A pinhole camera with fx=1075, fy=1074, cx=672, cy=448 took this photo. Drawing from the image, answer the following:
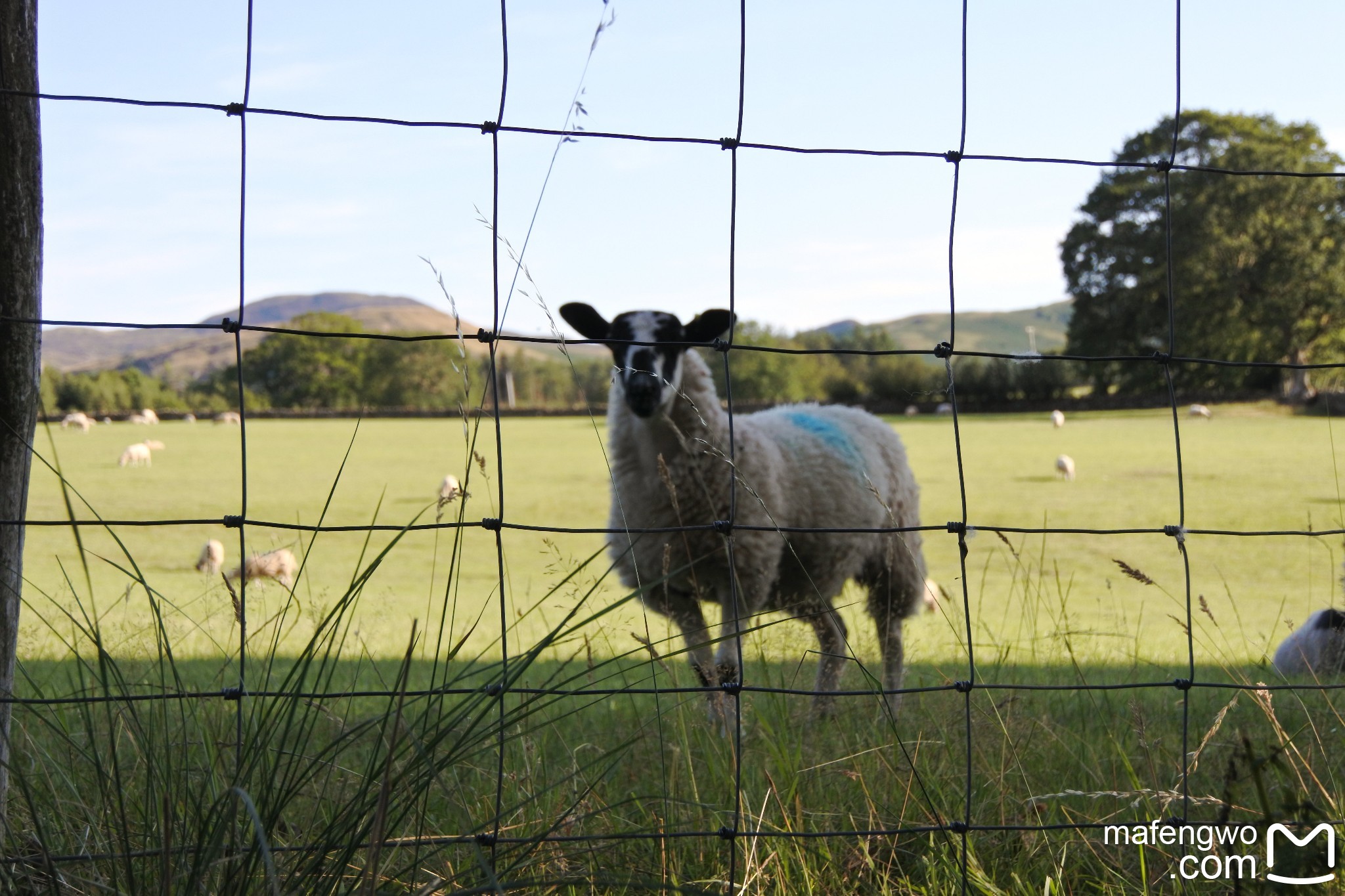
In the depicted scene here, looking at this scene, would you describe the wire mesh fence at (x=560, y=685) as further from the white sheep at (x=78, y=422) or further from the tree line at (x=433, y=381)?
the white sheep at (x=78, y=422)

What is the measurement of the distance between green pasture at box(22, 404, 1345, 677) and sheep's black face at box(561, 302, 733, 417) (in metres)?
0.87

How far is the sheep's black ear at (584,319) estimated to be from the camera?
4367 millimetres

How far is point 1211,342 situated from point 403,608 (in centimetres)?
4149

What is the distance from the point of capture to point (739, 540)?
166 inches

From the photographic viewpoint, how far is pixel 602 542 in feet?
16.8

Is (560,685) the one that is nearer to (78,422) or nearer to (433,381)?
(78,422)

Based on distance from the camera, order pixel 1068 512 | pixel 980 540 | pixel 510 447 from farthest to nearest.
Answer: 1. pixel 510 447
2. pixel 1068 512
3. pixel 980 540

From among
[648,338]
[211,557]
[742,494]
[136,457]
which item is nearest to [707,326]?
[648,338]

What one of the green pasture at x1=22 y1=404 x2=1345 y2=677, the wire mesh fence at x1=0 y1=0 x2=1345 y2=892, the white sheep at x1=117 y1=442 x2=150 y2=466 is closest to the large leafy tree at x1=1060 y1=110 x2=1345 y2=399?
the green pasture at x1=22 y1=404 x2=1345 y2=677

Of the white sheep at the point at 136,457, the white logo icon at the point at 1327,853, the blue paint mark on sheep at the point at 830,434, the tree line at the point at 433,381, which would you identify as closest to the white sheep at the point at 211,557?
the blue paint mark on sheep at the point at 830,434

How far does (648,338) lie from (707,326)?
10.1 inches

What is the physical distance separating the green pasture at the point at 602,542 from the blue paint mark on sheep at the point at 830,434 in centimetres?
79

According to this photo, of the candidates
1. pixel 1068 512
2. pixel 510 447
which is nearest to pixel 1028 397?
pixel 510 447

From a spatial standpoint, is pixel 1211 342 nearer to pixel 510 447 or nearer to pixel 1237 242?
pixel 1237 242
